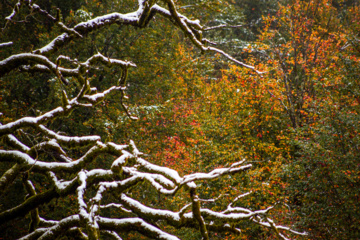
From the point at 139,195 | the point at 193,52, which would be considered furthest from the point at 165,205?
the point at 193,52

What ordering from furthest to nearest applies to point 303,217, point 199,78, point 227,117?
1. point 199,78
2. point 227,117
3. point 303,217

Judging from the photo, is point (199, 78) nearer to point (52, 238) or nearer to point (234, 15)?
point (234, 15)

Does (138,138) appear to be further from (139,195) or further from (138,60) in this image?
(138,60)

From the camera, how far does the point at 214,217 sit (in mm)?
2754

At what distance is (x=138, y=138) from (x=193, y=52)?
545 inches

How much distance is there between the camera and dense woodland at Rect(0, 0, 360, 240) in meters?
2.79

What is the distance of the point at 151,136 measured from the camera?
46.2 ft

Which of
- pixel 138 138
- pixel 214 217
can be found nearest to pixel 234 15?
pixel 138 138

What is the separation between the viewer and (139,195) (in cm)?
1216

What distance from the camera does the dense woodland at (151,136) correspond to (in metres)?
2.79

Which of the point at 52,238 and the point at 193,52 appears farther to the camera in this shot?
the point at 193,52

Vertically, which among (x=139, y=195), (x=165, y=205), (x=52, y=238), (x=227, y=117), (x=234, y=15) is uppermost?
(x=234, y=15)

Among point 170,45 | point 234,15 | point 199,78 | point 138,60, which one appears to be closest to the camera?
point 138,60

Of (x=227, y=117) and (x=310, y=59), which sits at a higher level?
(x=310, y=59)
